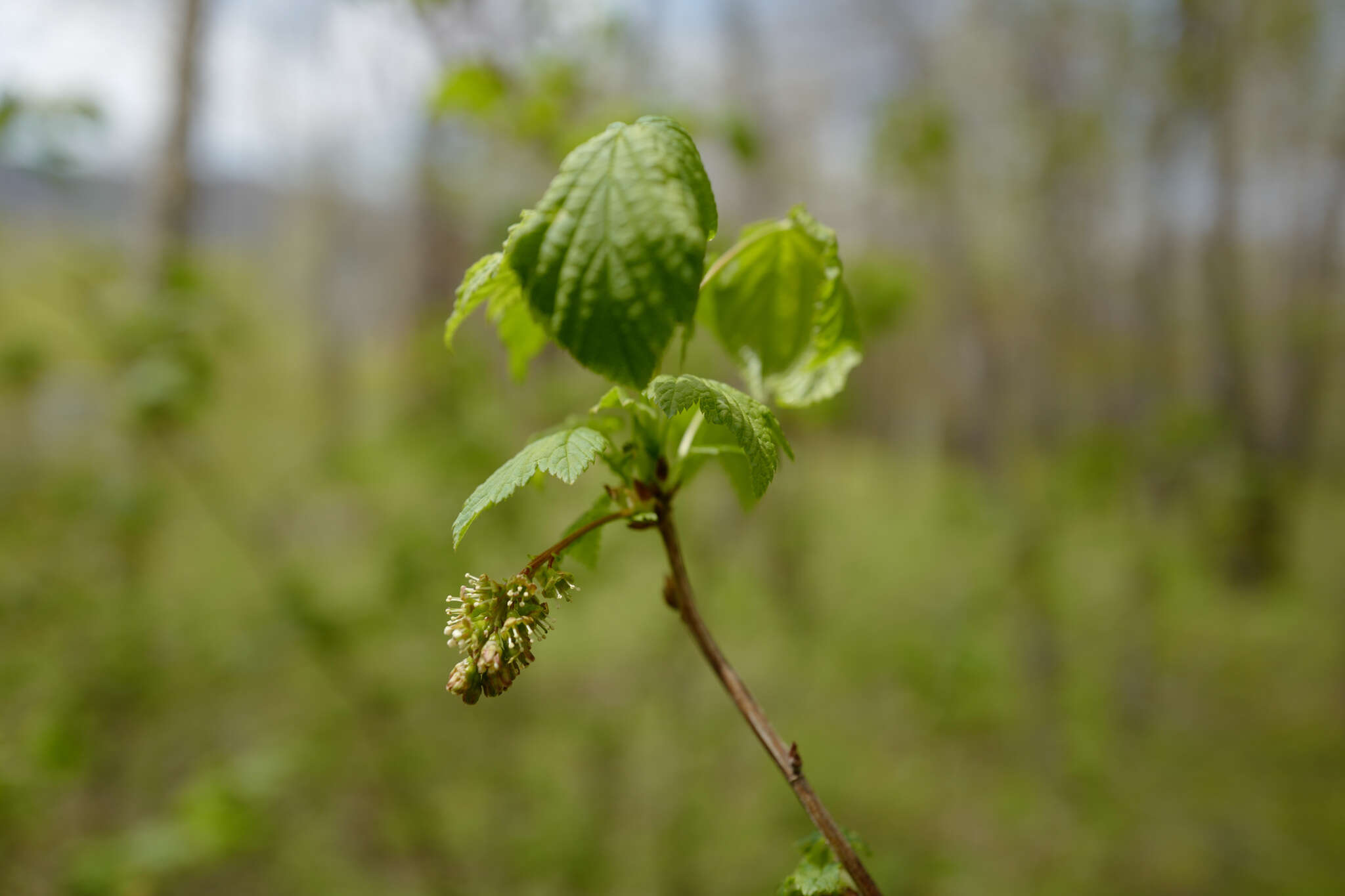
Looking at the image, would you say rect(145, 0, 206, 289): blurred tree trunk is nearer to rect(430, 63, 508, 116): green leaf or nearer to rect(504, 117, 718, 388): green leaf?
rect(430, 63, 508, 116): green leaf

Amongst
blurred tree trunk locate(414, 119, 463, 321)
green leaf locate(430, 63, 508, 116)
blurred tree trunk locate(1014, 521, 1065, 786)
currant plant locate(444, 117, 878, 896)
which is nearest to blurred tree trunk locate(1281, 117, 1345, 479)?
blurred tree trunk locate(1014, 521, 1065, 786)

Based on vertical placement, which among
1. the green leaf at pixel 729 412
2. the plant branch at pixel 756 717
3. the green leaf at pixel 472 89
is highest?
the green leaf at pixel 472 89

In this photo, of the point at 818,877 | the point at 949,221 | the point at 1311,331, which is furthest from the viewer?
the point at 1311,331

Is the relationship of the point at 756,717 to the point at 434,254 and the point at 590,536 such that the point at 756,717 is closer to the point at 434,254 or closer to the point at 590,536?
the point at 590,536

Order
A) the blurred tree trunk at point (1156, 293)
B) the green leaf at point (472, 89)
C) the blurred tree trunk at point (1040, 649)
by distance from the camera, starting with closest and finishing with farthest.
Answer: the green leaf at point (472, 89), the blurred tree trunk at point (1040, 649), the blurred tree trunk at point (1156, 293)

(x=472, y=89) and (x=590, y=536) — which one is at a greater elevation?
(x=472, y=89)

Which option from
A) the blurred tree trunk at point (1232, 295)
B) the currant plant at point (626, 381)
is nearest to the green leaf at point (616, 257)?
the currant plant at point (626, 381)

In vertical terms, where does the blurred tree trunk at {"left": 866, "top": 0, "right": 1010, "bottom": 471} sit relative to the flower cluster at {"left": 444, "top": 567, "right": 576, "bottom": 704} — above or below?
above

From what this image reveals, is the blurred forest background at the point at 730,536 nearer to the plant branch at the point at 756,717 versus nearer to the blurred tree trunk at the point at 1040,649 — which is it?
the blurred tree trunk at the point at 1040,649

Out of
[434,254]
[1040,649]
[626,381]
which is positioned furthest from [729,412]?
[434,254]
